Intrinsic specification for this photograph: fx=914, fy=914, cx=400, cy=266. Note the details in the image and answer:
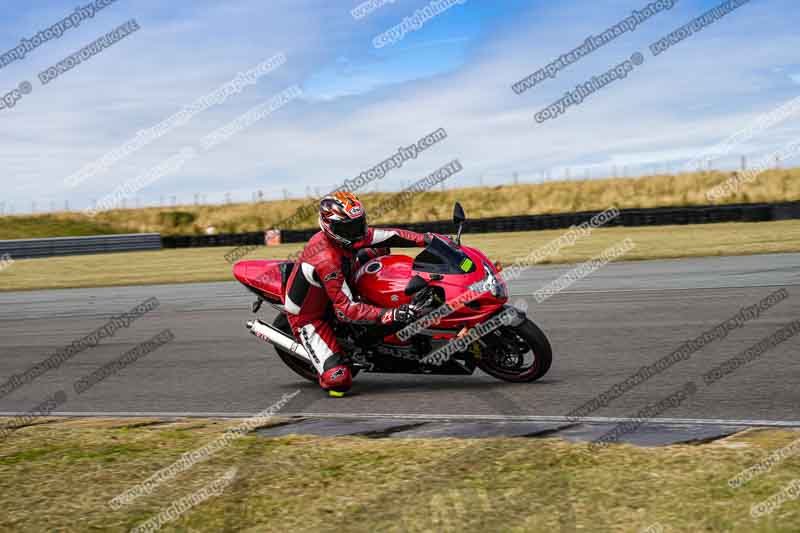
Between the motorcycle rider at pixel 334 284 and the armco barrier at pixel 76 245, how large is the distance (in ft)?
98.2

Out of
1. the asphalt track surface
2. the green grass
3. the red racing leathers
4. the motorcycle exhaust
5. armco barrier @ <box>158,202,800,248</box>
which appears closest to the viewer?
the asphalt track surface

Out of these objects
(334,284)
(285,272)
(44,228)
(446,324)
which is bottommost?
(446,324)

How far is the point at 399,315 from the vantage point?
22.1 ft

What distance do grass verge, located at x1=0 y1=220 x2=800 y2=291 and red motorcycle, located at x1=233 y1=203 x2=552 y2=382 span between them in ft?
45.4

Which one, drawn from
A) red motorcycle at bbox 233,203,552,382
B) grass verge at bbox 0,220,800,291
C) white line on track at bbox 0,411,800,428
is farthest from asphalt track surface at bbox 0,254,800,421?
grass verge at bbox 0,220,800,291

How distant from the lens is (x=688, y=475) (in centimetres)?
425

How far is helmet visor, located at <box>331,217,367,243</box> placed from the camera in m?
6.90

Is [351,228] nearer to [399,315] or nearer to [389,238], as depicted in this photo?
[389,238]

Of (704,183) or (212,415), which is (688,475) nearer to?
(212,415)

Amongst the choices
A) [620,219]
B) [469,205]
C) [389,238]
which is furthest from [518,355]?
[469,205]

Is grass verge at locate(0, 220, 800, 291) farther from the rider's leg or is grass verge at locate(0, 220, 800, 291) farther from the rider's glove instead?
the rider's glove

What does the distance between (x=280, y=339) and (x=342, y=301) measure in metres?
1.03

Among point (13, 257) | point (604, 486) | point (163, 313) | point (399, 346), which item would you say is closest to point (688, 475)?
point (604, 486)

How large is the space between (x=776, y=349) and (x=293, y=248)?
84.3ft
